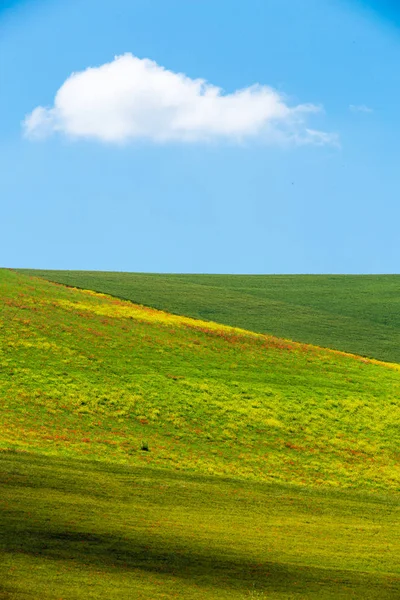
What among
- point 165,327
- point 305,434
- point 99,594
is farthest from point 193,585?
point 165,327

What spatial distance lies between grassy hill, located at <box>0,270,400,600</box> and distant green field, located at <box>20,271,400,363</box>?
295 inches

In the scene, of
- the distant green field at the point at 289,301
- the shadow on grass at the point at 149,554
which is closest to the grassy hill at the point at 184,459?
the shadow on grass at the point at 149,554

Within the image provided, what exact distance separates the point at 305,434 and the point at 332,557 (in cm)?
1862

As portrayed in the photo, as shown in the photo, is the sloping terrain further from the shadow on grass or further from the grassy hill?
the shadow on grass

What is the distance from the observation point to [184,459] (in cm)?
3362

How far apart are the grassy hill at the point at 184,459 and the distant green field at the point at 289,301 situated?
7498mm

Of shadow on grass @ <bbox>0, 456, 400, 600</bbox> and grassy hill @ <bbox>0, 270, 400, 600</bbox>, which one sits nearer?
shadow on grass @ <bbox>0, 456, 400, 600</bbox>

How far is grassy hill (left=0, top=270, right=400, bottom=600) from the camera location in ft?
65.1

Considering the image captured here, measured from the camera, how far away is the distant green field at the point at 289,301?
2707 inches

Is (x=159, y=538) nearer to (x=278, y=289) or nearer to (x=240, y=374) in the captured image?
(x=240, y=374)

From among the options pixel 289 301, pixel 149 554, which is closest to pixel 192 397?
pixel 149 554

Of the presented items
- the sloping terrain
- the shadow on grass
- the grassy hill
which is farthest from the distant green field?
the shadow on grass

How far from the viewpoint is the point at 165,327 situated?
57031 mm

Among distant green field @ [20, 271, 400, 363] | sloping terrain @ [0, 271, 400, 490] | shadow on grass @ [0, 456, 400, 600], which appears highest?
distant green field @ [20, 271, 400, 363]
